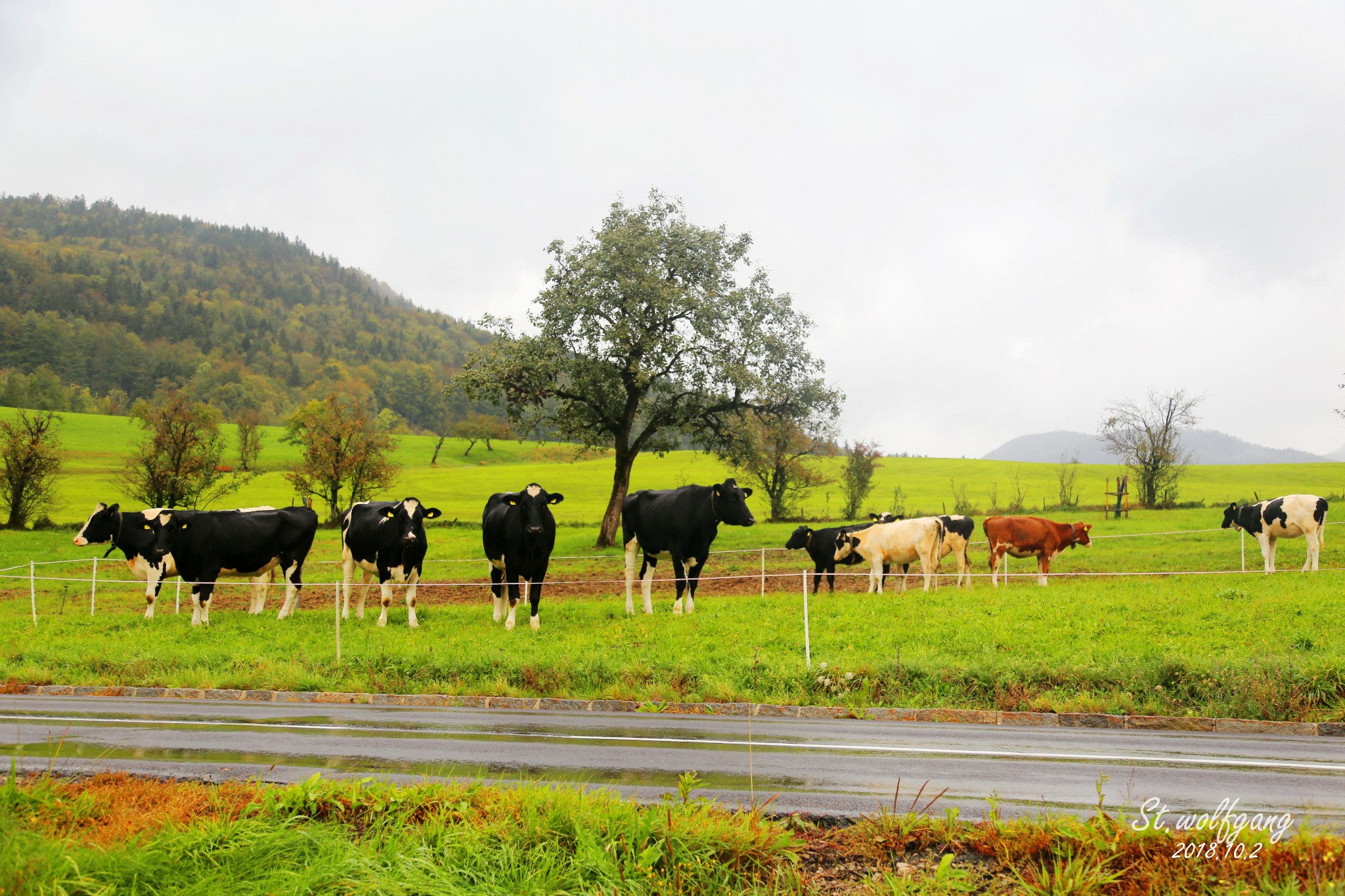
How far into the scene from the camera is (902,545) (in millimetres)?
22828

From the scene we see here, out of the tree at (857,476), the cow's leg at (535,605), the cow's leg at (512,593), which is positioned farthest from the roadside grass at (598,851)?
the tree at (857,476)

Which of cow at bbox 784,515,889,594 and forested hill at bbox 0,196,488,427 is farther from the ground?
forested hill at bbox 0,196,488,427

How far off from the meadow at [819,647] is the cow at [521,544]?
0.84 m

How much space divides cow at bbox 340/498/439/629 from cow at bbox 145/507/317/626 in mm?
1134

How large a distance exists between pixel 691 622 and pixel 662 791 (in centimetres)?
962

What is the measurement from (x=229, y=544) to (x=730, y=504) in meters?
12.1

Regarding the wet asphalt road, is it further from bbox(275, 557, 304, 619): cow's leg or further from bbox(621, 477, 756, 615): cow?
bbox(275, 557, 304, 619): cow's leg

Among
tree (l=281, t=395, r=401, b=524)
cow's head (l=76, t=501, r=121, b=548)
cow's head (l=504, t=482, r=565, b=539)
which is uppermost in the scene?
tree (l=281, t=395, r=401, b=524)

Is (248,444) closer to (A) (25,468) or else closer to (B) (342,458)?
(A) (25,468)

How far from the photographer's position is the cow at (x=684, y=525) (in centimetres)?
1848

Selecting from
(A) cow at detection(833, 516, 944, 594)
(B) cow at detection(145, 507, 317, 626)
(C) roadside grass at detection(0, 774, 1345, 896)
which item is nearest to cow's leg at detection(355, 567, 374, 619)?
(B) cow at detection(145, 507, 317, 626)

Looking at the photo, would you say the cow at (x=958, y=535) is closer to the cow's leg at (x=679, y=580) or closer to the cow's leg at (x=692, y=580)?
the cow's leg at (x=692, y=580)

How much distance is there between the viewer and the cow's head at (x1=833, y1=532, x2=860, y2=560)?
23.5 meters

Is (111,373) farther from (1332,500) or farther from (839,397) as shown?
(1332,500)
